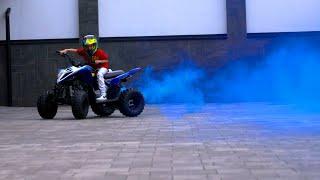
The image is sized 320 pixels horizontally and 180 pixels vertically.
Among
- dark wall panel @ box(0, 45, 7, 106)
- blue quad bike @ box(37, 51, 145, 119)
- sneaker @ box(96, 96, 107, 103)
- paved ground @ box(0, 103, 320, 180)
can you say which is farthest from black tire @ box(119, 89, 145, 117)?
dark wall panel @ box(0, 45, 7, 106)

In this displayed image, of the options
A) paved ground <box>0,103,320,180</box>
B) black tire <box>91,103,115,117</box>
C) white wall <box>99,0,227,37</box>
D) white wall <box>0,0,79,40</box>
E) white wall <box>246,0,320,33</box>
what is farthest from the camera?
white wall <box>0,0,79,40</box>

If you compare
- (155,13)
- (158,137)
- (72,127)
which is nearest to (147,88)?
(155,13)

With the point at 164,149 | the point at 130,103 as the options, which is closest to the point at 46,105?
the point at 130,103

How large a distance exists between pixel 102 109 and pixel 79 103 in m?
Answer: 1.03

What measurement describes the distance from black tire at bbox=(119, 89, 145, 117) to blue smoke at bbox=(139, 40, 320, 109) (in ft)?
17.9

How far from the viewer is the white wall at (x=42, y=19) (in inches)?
746

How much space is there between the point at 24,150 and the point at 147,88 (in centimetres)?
1150

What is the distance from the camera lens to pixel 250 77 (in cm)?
1889

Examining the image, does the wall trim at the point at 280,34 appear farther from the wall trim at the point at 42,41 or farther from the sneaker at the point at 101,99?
the sneaker at the point at 101,99

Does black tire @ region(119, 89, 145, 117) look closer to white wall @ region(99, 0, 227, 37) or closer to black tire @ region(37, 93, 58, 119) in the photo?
black tire @ region(37, 93, 58, 119)

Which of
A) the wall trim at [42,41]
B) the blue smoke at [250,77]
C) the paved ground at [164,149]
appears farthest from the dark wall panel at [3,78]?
the paved ground at [164,149]

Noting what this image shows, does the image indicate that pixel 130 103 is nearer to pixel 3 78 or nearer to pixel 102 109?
pixel 102 109

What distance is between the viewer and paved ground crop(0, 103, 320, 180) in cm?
591

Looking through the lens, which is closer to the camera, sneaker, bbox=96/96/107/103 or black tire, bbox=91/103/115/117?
sneaker, bbox=96/96/107/103
